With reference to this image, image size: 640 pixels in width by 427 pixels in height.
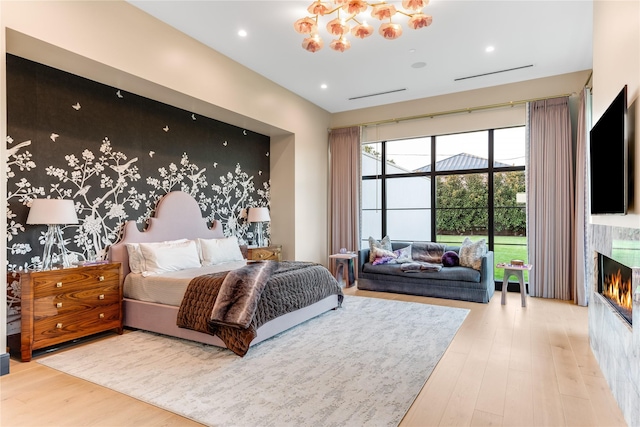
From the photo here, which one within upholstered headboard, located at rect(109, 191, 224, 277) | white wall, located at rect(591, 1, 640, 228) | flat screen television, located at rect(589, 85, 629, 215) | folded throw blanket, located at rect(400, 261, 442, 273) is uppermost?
white wall, located at rect(591, 1, 640, 228)

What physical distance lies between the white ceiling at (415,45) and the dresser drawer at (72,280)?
2640 mm

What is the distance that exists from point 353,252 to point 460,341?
3.32 meters

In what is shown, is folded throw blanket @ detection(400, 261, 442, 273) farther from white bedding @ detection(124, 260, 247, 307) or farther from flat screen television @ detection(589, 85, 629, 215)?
white bedding @ detection(124, 260, 247, 307)

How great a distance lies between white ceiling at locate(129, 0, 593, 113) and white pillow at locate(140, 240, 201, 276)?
2.45 m

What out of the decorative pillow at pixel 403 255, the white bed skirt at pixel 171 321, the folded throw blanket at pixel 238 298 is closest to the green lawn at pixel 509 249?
the decorative pillow at pixel 403 255

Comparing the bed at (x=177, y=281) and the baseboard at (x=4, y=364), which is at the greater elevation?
the bed at (x=177, y=281)

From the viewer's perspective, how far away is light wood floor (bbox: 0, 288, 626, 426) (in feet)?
6.76

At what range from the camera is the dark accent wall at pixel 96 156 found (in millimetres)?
3191

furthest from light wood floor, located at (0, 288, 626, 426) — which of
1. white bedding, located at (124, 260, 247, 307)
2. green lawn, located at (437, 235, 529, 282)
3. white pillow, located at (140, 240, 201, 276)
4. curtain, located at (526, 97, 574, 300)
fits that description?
green lawn, located at (437, 235, 529, 282)

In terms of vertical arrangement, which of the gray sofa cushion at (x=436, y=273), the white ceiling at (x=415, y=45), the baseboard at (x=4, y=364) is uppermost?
the white ceiling at (x=415, y=45)

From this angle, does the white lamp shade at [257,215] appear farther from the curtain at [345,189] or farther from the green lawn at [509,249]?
the green lawn at [509,249]

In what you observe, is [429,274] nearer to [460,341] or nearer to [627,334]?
[460,341]

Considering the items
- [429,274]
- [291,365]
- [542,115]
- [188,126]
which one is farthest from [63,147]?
[542,115]

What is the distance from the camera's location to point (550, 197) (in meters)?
5.11
